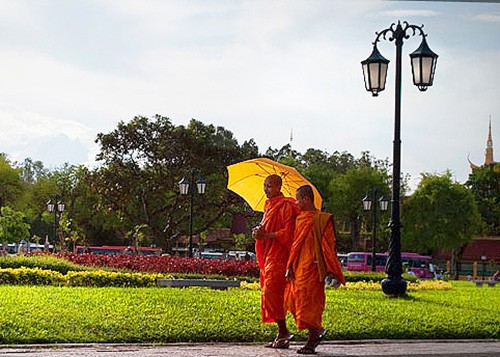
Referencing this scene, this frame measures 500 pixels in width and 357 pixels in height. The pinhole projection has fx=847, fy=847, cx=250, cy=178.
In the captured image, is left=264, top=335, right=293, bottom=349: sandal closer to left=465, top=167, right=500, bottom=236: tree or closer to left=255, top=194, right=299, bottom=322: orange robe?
left=255, top=194, right=299, bottom=322: orange robe

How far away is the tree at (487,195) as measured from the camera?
33444mm

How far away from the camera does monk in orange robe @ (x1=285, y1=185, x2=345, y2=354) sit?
20.3 ft

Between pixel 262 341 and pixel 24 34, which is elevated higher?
pixel 24 34

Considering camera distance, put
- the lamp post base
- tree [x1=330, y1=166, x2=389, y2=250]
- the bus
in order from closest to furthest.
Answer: the lamp post base < the bus < tree [x1=330, y1=166, x2=389, y2=250]

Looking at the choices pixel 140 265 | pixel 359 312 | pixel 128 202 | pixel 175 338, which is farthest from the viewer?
pixel 128 202

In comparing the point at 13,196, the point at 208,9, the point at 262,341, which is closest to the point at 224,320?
the point at 262,341

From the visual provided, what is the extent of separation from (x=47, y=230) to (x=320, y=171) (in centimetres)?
A: 1133

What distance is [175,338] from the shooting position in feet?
22.7

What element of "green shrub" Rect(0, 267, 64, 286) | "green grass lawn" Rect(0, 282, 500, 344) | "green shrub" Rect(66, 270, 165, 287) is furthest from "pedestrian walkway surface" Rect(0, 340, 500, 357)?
Answer: "green shrub" Rect(0, 267, 64, 286)

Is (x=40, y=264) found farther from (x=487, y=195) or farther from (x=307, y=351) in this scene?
(x=487, y=195)

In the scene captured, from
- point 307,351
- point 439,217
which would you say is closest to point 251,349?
point 307,351

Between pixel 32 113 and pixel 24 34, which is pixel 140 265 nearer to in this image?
pixel 24 34

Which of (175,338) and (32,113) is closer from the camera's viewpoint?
(175,338)

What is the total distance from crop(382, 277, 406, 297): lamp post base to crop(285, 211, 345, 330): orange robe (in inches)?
168
